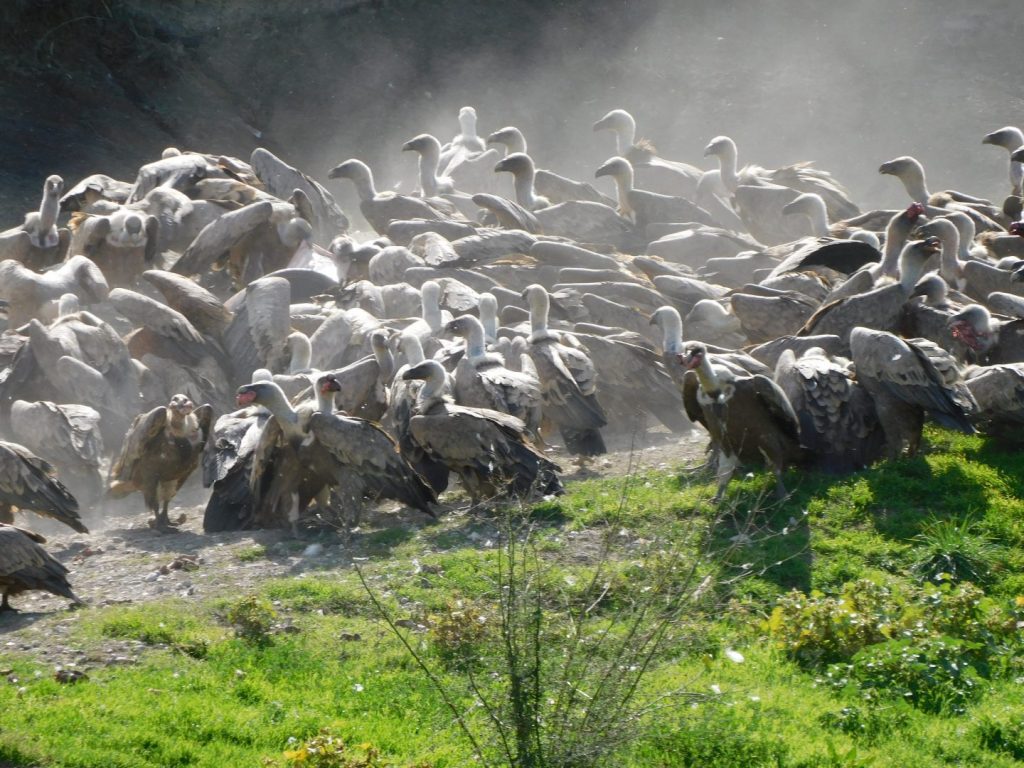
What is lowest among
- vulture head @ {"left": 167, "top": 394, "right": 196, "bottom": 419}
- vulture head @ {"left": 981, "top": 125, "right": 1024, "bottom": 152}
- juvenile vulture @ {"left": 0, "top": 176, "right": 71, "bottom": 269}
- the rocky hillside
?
vulture head @ {"left": 167, "top": 394, "right": 196, "bottom": 419}

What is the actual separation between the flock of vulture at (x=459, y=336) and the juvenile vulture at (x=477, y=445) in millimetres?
18

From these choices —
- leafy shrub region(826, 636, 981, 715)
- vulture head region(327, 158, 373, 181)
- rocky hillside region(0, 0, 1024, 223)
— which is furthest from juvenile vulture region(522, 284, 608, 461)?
rocky hillside region(0, 0, 1024, 223)

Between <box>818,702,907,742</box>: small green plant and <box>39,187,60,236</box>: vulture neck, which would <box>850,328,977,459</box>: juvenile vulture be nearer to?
<box>818,702,907,742</box>: small green plant

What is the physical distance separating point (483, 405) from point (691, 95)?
65.9 feet

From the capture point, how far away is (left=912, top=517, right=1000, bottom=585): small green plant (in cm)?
804

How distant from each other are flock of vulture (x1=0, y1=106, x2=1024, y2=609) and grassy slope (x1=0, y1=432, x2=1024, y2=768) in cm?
54

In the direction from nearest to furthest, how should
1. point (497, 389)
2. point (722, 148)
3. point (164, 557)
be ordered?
point (164, 557), point (497, 389), point (722, 148)

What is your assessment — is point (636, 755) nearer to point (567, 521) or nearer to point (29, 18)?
point (567, 521)

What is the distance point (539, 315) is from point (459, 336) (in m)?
0.75

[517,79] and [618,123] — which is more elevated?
[517,79]

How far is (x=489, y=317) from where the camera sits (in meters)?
13.2

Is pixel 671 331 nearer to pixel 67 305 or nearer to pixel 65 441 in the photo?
pixel 65 441

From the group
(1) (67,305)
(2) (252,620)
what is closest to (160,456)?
(2) (252,620)

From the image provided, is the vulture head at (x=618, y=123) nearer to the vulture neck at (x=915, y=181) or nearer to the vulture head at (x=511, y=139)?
the vulture head at (x=511, y=139)
